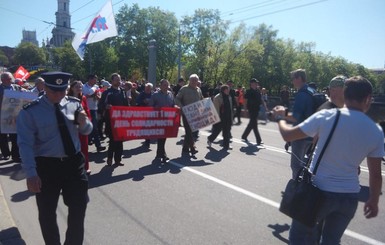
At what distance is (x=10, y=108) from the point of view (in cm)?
759

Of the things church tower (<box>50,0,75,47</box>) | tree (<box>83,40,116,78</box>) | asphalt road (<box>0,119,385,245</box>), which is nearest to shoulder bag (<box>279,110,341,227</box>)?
asphalt road (<box>0,119,385,245</box>)

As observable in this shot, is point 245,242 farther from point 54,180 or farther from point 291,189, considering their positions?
point 54,180

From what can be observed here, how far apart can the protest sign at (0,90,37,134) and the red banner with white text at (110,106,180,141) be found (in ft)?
6.80

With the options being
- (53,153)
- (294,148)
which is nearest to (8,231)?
(53,153)

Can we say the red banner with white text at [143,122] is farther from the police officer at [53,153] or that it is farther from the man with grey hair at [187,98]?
the police officer at [53,153]

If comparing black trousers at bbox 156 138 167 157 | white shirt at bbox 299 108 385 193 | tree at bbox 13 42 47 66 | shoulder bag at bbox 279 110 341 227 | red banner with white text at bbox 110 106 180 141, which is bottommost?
black trousers at bbox 156 138 167 157

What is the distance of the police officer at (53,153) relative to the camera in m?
3.14

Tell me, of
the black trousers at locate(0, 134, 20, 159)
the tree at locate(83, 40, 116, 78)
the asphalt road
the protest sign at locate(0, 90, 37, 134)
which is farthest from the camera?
the tree at locate(83, 40, 116, 78)

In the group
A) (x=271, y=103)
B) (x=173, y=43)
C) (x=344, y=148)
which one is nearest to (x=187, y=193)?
(x=344, y=148)

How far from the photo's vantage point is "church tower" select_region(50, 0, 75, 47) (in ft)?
377

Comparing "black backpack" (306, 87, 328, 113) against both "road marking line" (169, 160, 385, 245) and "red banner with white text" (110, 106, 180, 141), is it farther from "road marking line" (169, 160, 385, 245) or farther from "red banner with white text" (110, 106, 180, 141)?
"red banner with white text" (110, 106, 180, 141)

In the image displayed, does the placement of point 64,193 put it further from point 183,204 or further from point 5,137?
point 5,137

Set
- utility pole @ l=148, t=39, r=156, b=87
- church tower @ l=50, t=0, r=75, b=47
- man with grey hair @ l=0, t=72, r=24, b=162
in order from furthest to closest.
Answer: church tower @ l=50, t=0, r=75, b=47 < utility pole @ l=148, t=39, r=156, b=87 < man with grey hair @ l=0, t=72, r=24, b=162

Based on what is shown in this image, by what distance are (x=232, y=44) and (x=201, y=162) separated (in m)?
45.4
